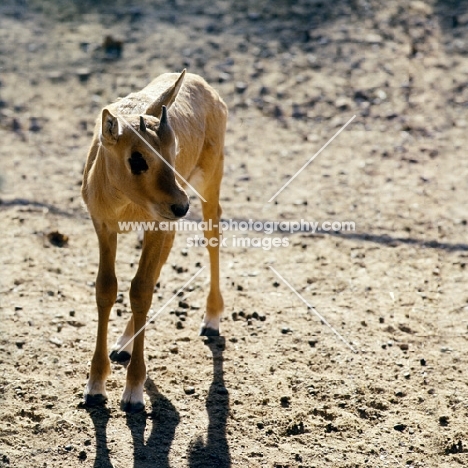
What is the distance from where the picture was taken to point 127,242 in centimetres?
925

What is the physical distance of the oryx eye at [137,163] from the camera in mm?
5715

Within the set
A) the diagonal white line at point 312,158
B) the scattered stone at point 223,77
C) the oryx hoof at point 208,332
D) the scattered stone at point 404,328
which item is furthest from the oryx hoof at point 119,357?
the scattered stone at point 223,77

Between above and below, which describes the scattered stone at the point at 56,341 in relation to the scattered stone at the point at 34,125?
below

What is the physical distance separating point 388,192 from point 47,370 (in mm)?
5174

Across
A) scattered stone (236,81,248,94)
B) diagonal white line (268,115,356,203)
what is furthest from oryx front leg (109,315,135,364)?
scattered stone (236,81,248,94)

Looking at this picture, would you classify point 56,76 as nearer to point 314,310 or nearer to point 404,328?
point 314,310

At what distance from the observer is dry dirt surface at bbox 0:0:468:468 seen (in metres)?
6.30

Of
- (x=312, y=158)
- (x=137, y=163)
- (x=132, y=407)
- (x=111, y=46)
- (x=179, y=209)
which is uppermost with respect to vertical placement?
(x=137, y=163)

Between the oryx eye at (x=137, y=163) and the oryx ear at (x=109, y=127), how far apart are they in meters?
0.19

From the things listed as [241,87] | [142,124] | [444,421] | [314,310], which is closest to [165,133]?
[142,124]

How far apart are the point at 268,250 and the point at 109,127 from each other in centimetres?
382

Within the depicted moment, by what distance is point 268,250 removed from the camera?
30.2ft

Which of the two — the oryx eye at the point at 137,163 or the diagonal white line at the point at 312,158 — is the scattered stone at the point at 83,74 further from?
the oryx eye at the point at 137,163

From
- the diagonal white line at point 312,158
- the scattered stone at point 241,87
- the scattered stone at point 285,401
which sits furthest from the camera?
the scattered stone at point 241,87
